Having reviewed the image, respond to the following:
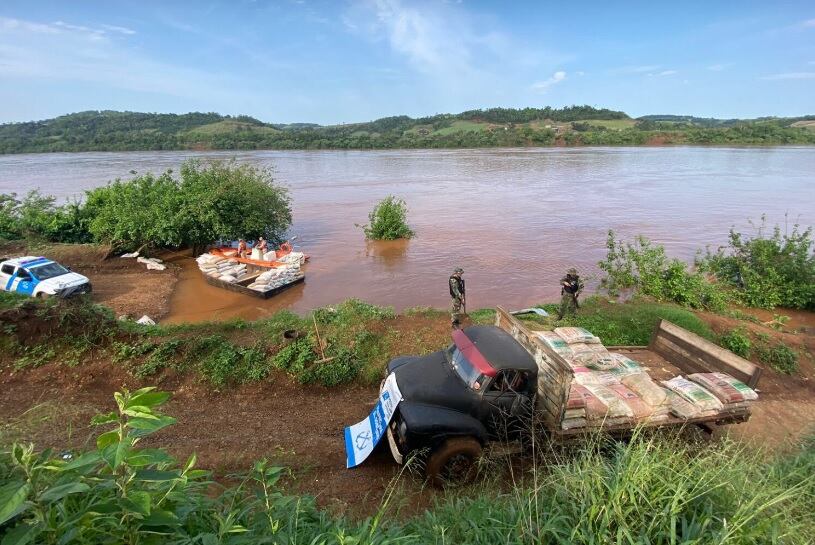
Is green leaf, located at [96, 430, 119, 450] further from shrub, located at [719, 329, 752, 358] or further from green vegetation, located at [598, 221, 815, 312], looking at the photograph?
green vegetation, located at [598, 221, 815, 312]

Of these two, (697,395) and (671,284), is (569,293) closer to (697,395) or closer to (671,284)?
(697,395)

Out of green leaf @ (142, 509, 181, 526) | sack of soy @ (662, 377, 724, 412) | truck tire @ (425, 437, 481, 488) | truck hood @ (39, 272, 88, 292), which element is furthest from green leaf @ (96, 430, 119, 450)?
truck hood @ (39, 272, 88, 292)

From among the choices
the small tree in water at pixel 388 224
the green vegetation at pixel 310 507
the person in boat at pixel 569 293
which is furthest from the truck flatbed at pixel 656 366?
the small tree in water at pixel 388 224

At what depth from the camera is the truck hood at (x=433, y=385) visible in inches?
225

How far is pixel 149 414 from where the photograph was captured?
1.94 metres

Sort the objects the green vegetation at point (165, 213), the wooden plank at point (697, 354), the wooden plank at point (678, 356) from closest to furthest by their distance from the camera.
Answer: the wooden plank at point (697, 354) → the wooden plank at point (678, 356) → the green vegetation at point (165, 213)

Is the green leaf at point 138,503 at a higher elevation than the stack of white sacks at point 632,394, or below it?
higher

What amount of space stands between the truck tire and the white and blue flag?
790mm

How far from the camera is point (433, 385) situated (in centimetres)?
588

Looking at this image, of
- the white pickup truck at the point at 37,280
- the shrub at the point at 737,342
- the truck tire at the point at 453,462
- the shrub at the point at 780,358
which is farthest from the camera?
the white pickup truck at the point at 37,280

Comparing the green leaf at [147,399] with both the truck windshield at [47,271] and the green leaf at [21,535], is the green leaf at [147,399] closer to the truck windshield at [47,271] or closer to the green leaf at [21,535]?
the green leaf at [21,535]

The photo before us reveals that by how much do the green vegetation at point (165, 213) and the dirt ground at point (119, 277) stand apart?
91cm

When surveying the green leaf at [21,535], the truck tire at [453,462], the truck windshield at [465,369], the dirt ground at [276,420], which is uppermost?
the green leaf at [21,535]

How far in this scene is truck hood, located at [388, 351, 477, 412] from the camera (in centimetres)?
570
